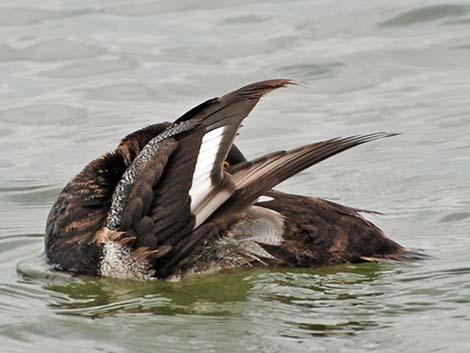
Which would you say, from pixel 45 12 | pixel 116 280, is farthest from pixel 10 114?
pixel 116 280

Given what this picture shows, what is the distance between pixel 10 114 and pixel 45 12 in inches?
114

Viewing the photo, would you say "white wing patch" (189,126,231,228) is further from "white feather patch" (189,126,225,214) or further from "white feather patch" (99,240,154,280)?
"white feather patch" (99,240,154,280)

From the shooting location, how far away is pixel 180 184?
6.63 metres

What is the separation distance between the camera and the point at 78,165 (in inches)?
381

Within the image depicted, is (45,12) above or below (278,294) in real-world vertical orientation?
above

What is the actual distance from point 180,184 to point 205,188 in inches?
5.4

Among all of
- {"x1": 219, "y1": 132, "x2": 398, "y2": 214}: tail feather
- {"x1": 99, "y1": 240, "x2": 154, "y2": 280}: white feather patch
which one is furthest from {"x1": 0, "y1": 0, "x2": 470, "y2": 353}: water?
{"x1": 219, "y1": 132, "x2": 398, "y2": 214}: tail feather

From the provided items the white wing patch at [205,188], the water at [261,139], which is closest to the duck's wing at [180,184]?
the white wing patch at [205,188]

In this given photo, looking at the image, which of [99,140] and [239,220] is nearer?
[239,220]

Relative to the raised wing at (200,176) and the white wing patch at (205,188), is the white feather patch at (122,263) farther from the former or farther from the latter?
the white wing patch at (205,188)

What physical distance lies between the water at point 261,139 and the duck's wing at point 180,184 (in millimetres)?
305

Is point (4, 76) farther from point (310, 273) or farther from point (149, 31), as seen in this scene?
point (310, 273)

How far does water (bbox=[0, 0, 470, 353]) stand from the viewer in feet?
20.1

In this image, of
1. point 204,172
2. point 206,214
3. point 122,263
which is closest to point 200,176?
point 204,172
